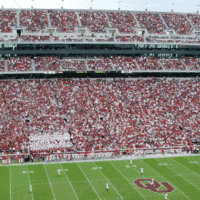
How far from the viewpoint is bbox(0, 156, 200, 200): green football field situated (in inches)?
797

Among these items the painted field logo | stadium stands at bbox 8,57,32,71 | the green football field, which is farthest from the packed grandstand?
the painted field logo

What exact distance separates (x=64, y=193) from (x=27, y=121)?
1173cm

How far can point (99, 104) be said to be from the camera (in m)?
34.0

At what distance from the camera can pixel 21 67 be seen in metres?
35.2

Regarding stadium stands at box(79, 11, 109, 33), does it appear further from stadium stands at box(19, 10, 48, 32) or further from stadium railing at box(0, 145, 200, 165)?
stadium railing at box(0, 145, 200, 165)

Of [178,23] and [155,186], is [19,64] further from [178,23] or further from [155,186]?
[178,23]

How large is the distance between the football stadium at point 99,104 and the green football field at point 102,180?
68 mm

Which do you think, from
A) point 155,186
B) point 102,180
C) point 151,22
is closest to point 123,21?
point 151,22

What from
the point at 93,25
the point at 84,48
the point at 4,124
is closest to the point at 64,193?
the point at 4,124

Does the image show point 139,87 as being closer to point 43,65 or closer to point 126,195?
point 43,65

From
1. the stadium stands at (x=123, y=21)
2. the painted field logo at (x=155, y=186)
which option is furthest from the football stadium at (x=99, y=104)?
the stadium stands at (x=123, y=21)

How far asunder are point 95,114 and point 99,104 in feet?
5.64

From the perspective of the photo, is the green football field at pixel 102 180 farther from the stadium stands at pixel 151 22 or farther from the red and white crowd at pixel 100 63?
the stadium stands at pixel 151 22

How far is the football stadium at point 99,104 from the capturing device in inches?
893
